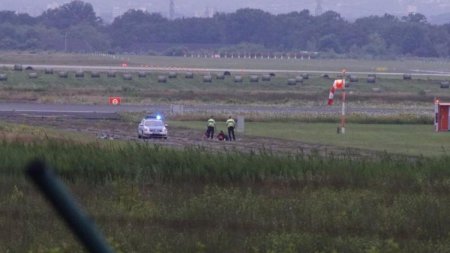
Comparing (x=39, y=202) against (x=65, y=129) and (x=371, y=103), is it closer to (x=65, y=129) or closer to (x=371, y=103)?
(x=65, y=129)

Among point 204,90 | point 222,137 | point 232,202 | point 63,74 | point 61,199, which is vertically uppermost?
point 61,199

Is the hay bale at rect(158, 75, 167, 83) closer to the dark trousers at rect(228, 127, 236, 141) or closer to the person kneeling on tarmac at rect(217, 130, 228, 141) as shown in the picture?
the person kneeling on tarmac at rect(217, 130, 228, 141)

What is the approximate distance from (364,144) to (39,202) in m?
29.6

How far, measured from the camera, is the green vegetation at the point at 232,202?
50.7ft

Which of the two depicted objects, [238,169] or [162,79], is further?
[162,79]

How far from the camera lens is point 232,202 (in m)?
19.1

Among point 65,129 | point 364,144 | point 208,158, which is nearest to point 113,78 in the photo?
point 65,129

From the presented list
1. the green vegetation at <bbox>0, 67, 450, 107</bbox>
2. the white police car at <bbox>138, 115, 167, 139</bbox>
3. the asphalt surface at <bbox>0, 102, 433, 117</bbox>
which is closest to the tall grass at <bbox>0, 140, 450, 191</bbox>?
the white police car at <bbox>138, 115, 167, 139</bbox>

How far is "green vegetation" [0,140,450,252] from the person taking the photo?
15.5 meters

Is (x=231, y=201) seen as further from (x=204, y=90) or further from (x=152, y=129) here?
(x=204, y=90)

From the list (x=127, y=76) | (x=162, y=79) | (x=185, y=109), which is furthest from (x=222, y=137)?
(x=127, y=76)

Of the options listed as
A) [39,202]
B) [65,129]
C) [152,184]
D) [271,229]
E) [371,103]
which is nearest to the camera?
[271,229]

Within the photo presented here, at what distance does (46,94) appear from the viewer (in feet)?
284

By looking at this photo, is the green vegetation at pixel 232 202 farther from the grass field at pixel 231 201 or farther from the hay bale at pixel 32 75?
the hay bale at pixel 32 75
